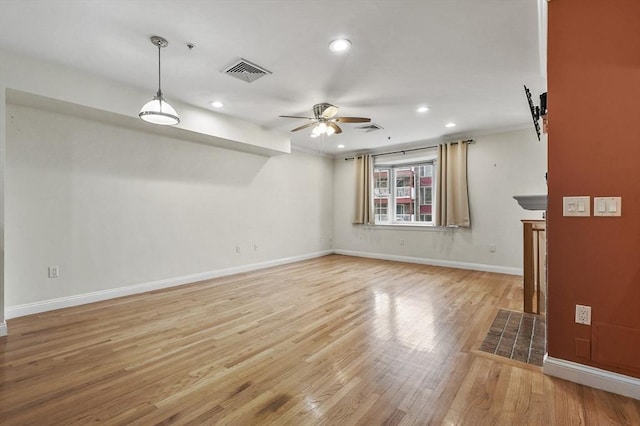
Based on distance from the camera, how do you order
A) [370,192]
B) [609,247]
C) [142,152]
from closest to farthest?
1. [609,247]
2. [142,152]
3. [370,192]

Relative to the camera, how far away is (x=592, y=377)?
1866 millimetres

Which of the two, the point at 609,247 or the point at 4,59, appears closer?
the point at 609,247

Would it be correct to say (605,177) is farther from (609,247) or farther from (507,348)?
(507,348)

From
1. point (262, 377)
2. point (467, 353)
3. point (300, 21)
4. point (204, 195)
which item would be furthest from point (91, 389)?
point (204, 195)

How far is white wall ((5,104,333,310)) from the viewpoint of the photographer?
10.6ft

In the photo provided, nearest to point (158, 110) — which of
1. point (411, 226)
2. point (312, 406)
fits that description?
point (312, 406)

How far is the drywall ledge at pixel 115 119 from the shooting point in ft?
10.0

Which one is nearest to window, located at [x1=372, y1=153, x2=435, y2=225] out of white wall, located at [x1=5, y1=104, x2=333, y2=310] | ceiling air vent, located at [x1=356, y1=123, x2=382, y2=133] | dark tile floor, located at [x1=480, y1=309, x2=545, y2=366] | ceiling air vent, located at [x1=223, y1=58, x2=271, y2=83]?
ceiling air vent, located at [x1=356, y1=123, x2=382, y2=133]

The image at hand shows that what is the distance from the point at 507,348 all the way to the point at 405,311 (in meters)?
1.07

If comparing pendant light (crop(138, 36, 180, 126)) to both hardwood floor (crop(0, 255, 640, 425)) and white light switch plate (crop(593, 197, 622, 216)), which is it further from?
white light switch plate (crop(593, 197, 622, 216))

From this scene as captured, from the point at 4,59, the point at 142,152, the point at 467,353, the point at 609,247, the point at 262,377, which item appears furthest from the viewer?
the point at 142,152

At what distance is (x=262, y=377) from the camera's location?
6.59 feet

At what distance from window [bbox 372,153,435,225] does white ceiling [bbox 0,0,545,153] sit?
246cm

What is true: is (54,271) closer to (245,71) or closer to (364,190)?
(245,71)
